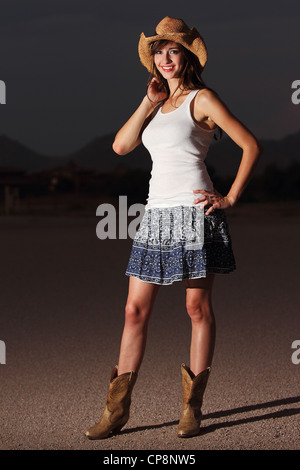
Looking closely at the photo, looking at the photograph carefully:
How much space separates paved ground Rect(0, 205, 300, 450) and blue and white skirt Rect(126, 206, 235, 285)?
31.2 inches

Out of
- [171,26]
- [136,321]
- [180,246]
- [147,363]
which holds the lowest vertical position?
[147,363]

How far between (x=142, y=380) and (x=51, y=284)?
4.94m

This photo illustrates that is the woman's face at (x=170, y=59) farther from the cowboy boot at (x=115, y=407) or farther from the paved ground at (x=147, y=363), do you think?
the paved ground at (x=147, y=363)

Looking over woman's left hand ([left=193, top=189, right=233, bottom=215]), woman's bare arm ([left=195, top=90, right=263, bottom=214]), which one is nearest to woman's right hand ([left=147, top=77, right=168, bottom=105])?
woman's bare arm ([left=195, top=90, right=263, bottom=214])

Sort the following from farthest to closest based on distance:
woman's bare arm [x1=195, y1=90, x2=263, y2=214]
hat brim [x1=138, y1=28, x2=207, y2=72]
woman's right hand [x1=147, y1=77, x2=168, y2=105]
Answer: woman's right hand [x1=147, y1=77, x2=168, y2=105]
hat brim [x1=138, y1=28, x2=207, y2=72]
woman's bare arm [x1=195, y1=90, x2=263, y2=214]

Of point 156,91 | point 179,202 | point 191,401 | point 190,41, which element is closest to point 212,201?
point 179,202

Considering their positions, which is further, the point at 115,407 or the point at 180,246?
the point at 115,407

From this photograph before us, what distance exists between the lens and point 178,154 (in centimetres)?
388

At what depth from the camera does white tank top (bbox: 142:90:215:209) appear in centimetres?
387

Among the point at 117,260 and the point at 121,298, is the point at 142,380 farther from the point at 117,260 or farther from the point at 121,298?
the point at 117,260

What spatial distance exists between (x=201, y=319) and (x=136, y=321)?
310mm

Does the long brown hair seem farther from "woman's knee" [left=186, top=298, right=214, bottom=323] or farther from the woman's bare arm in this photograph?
"woman's knee" [left=186, top=298, right=214, bottom=323]

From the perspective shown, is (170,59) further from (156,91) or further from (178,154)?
(178,154)

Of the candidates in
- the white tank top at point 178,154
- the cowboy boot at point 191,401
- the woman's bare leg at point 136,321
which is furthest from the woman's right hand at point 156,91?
the cowboy boot at point 191,401
